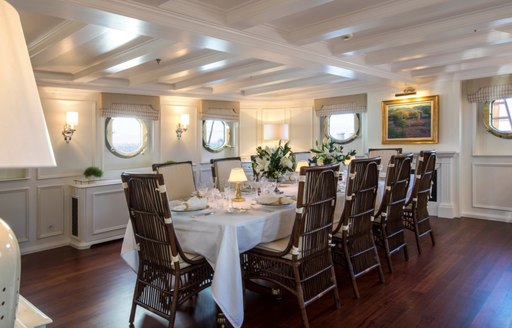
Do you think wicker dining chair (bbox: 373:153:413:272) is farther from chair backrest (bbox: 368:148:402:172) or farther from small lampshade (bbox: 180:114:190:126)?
small lampshade (bbox: 180:114:190:126)

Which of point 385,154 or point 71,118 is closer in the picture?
point 71,118

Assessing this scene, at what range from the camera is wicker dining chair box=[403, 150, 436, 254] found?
4.13 m

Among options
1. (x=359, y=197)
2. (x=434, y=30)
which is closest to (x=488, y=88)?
(x=434, y=30)

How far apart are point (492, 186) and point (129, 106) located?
575 centimetres

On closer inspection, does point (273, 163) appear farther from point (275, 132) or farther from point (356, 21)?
point (275, 132)

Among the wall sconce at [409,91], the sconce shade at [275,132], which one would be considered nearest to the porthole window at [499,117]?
the wall sconce at [409,91]

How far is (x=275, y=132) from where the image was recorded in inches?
296

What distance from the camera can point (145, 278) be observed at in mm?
2682

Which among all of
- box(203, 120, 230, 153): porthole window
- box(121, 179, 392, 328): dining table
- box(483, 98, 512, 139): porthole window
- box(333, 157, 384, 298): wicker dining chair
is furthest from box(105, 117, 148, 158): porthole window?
box(483, 98, 512, 139): porthole window

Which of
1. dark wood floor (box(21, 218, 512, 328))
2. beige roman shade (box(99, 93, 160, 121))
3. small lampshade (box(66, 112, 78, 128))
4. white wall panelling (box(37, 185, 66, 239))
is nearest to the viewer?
dark wood floor (box(21, 218, 512, 328))

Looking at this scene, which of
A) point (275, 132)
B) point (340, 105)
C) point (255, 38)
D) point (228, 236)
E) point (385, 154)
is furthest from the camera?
point (275, 132)

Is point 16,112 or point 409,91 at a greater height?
point 409,91

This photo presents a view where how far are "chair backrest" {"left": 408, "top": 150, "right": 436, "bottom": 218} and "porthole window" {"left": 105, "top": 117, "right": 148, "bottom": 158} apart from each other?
418 centimetres

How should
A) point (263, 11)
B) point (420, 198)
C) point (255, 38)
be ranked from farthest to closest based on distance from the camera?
1. point (420, 198)
2. point (255, 38)
3. point (263, 11)
